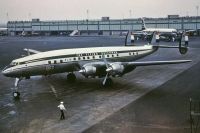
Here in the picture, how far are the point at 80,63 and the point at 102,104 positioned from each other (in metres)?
9.29

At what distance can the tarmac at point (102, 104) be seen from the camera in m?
20.1

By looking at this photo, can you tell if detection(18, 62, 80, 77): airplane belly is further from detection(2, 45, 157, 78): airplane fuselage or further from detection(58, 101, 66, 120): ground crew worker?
detection(58, 101, 66, 120): ground crew worker

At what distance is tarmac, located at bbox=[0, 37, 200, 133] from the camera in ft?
65.9

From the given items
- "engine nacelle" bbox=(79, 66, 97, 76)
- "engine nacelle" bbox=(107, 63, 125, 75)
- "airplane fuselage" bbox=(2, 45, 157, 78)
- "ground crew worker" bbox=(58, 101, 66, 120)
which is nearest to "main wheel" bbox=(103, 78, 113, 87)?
"airplane fuselage" bbox=(2, 45, 157, 78)

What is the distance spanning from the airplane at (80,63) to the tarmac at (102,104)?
5.63ft

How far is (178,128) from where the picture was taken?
19.3 meters

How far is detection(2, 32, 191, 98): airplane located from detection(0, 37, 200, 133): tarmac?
1.71 meters

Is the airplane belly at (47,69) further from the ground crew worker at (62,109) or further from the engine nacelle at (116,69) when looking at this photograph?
the ground crew worker at (62,109)

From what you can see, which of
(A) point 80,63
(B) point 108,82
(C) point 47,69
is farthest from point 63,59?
(B) point 108,82

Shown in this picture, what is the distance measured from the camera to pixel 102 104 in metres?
25.5

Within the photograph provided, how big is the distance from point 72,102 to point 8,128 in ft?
24.4

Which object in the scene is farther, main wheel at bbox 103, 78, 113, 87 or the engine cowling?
main wheel at bbox 103, 78, 113, 87

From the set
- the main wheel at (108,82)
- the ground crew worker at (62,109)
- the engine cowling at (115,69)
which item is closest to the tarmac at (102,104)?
the ground crew worker at (62,109)

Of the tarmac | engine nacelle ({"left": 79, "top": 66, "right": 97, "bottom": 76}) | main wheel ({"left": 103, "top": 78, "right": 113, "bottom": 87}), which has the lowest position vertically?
the tarmac
